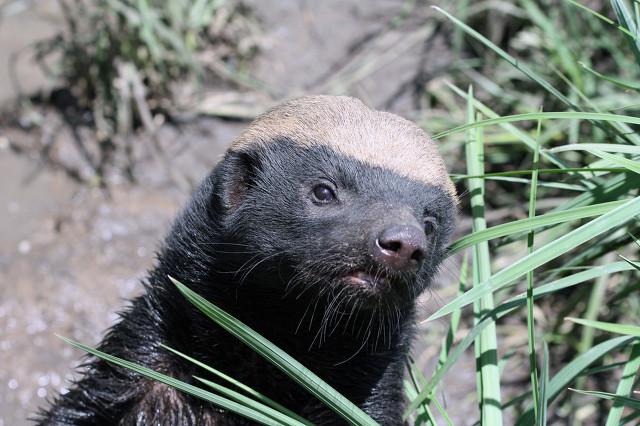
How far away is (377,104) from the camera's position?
669cm

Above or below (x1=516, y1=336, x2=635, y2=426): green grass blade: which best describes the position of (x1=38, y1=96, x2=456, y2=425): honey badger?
above

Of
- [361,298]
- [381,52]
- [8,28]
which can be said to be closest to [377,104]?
[381,52]

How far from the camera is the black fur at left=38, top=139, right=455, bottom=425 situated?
293 centimetres

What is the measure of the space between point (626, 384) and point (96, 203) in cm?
411

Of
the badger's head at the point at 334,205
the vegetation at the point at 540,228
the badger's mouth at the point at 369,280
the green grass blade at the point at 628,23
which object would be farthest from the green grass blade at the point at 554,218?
the green grass blade at the point at 628,23

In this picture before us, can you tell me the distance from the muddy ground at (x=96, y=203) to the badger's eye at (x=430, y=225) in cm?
194

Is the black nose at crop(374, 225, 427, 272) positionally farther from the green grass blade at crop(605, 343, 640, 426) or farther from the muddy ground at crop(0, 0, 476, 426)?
the muddy ground at crop(0, 0, 476, 426)

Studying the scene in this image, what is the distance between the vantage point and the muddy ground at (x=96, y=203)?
5.57 meters

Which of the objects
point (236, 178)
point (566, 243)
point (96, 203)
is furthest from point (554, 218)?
point (96, 203)

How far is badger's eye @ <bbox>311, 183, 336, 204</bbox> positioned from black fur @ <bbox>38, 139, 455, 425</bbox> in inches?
0.9

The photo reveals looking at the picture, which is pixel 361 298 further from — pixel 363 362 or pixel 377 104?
pixel 377 104

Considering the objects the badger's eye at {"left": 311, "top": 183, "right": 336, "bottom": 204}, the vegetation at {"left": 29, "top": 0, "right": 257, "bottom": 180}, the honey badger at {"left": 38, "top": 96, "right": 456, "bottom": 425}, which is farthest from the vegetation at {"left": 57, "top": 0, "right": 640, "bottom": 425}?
the vegetation at {"left": 29, "top": 0, "right": 257, "bottom": 180}

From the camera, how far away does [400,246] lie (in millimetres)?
2711

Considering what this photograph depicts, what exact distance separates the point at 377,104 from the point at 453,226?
135 inches
